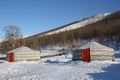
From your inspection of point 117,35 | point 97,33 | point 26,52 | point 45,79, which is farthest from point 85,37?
point 45,79

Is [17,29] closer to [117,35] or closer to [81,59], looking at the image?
[117,35]

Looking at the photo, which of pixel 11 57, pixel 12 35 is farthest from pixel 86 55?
pixel 12 35

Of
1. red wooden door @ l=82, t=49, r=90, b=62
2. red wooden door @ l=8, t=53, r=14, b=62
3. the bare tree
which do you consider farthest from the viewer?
the bare tree

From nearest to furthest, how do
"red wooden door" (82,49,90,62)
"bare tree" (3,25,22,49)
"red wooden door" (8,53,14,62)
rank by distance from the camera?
"red wooden door" (82,49,90,62) → "red wooden door" (8,53,14,62) → "bare tree" (3,25,22,49)

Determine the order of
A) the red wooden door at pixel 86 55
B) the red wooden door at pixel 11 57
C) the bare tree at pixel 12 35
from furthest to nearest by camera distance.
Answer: the bare tree at pixel 12 35
the red wooden door at pixel 11 57
the red wooden door at pixel 86 55

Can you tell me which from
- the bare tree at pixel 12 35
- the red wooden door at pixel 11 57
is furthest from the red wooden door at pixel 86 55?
the bare tree at pixel 12 35

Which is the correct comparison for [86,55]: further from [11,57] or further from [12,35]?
[12,35]

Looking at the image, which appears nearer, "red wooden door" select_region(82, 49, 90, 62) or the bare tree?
"red wooden door" select_region(82, 49, 90, 62)

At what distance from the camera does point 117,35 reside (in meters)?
64.6

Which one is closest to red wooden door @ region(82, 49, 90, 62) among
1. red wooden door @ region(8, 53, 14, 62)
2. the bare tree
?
red wooden door @ region(8, 53, 14, 62)

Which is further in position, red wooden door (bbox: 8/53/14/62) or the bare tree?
the bare tree

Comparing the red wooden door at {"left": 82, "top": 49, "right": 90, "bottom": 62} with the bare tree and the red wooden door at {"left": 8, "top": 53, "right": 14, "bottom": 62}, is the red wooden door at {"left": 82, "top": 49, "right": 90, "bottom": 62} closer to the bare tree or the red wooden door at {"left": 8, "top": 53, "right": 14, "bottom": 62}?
the red wooden door at {"left": 8, "top": 53, "right": 14, "bottom": 62}

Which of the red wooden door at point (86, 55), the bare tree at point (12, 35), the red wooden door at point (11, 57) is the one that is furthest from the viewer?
the bare tree at point (12, 35)

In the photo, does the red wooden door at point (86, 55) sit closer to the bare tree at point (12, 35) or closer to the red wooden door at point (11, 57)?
the red wooden door at point (11, 57)
